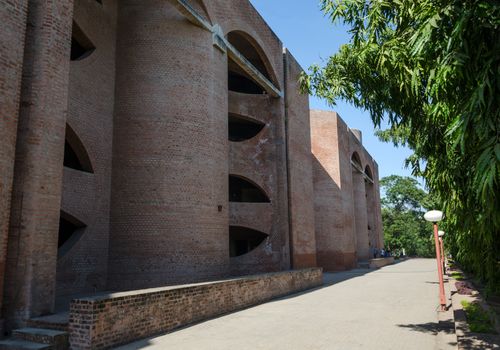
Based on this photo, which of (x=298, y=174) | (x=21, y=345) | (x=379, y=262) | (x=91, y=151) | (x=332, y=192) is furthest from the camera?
(x=379, y=262)

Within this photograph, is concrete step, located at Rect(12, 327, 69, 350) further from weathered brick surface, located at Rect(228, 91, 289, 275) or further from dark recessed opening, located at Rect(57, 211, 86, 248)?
weathered brick surface, located at Rect(228, 91, 289, 275)

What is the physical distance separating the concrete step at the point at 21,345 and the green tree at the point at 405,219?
54.0 meters

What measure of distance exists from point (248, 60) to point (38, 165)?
14983 mm

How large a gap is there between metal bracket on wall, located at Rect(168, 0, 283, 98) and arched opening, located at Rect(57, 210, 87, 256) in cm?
748

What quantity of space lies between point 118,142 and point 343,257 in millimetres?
20385

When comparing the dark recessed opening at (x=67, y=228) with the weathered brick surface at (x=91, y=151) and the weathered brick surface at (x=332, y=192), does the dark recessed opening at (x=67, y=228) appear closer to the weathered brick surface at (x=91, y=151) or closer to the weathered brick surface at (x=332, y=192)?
the weathered brick surface at (x=91, y=151)

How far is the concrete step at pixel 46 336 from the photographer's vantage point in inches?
277

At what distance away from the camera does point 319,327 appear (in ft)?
30.3

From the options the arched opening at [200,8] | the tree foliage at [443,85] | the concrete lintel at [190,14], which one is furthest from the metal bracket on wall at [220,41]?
the tree foliage at [443,85]

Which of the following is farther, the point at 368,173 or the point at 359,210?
the point at 368,173

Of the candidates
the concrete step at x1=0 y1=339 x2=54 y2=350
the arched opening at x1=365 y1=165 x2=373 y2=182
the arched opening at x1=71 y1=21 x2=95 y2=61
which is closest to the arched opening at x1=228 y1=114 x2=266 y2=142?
the arched opening at x1=71 y1=21 x2=95 y2=61

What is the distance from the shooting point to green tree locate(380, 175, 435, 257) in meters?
57.3

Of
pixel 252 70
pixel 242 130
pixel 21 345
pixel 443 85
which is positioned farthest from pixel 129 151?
pixel 443 85

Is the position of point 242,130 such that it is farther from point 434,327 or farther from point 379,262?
point 379,262
